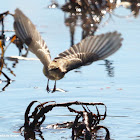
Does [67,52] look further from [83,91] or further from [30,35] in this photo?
[83,91]

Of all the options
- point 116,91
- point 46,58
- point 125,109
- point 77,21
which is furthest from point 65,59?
point 77,21

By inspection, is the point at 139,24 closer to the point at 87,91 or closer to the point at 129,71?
the point at 129,71

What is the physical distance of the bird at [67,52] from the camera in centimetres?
518

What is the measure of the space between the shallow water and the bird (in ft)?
1.75

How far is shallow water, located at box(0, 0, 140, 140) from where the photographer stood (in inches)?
216

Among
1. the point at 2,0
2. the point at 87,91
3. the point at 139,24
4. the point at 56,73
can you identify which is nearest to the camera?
the point at 56,73

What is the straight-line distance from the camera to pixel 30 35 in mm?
5406

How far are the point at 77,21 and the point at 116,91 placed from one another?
435 cm

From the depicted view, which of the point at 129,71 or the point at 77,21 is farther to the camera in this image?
the point at 77,21

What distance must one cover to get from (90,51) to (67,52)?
0.78 ft

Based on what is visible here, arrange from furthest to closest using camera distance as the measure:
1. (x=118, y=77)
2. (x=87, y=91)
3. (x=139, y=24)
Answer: (x=139, y=24), (x=118, y=77), (x=87, y=91)

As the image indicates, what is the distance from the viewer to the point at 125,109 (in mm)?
6043

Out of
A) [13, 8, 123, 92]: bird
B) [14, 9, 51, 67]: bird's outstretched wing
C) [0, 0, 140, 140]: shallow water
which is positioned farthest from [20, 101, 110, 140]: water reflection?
[14, 9, 51, 67]: bird's outstretched wing

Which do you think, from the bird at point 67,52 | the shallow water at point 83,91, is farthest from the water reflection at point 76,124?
the bird at point 67,52
